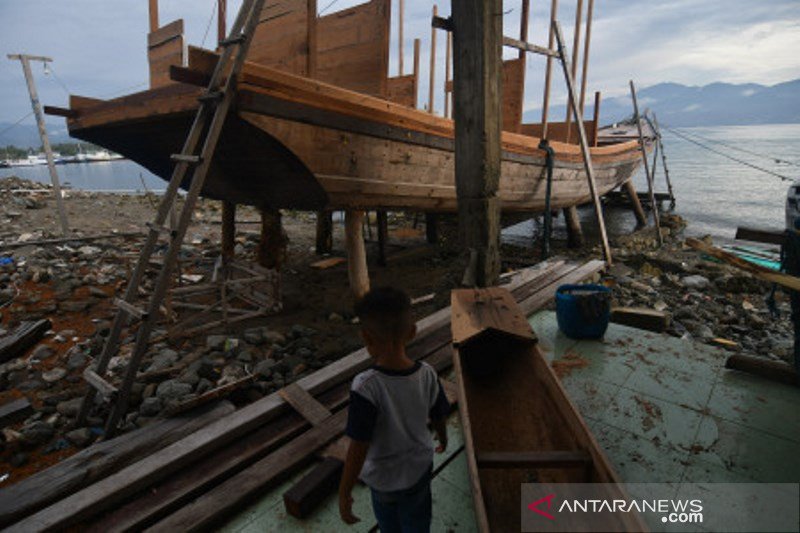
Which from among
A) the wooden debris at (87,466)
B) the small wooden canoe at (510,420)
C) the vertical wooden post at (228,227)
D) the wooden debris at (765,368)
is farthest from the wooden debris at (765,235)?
the vertical wooden post at (228,227)

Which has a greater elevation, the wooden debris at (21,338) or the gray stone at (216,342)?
the wooden debris at (21,338)

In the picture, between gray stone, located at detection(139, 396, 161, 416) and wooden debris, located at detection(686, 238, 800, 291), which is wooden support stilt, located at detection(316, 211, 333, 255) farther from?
wooden debris, located at detection(686, 238, 800, 291)

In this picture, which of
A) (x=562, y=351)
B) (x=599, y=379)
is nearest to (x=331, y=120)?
(x=562, y=351)

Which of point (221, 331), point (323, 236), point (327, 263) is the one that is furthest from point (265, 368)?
point (323, 236)

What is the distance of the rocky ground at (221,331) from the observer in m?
3.92

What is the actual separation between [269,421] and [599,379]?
270cm

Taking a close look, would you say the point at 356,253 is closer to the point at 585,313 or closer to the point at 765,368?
the point at 585,313

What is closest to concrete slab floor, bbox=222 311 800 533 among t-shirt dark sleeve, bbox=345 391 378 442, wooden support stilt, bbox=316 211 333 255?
t-shirt dark sleeve, bbox=345 391 378 442

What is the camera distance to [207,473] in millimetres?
2436

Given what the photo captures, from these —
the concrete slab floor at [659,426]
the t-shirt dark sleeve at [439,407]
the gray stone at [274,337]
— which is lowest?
the gray stone at [274,337]

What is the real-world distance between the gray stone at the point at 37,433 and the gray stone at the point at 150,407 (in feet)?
2.28

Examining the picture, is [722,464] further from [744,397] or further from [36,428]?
[36,428]

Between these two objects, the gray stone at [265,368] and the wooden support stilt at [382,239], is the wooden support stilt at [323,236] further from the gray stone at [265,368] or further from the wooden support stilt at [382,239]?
the gray stone at [265,368]

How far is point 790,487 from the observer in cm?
225
